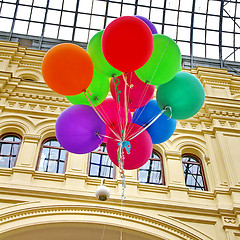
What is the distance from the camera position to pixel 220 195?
8258mm

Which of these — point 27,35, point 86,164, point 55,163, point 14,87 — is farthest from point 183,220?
point 27,35

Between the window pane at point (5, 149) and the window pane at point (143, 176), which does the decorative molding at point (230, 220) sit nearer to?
the window pane at point (143, 176)

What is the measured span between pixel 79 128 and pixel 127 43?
1.44 metres

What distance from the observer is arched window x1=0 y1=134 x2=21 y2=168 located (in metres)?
8.57

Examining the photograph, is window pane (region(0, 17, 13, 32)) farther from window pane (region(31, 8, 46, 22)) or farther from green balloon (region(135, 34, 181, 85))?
green balloon (region(135, 34, 181, 85))

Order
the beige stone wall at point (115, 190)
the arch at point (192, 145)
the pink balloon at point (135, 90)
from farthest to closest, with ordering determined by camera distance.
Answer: the arch at point (192, 145)
the beige stone wall at point (115, 190)
the pink balloon at point (135, 90)

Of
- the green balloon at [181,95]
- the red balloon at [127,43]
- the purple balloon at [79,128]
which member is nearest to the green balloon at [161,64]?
the green balloon at [181,95]

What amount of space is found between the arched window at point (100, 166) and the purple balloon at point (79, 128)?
11.1 ft

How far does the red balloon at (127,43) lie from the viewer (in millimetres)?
4672

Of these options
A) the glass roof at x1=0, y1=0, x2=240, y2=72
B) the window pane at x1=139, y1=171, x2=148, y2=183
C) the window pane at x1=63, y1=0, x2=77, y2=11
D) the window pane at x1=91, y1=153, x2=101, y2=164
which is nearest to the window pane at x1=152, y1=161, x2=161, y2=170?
the window pane at x1=139, y1=171, x2=148, y2=183

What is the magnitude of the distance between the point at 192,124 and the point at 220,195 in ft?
8.47

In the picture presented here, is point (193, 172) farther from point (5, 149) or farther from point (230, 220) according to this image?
point (5, 149)

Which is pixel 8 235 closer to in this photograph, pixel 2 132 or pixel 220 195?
pixel 2 132

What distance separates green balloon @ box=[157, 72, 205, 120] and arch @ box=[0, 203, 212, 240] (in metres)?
2.91
